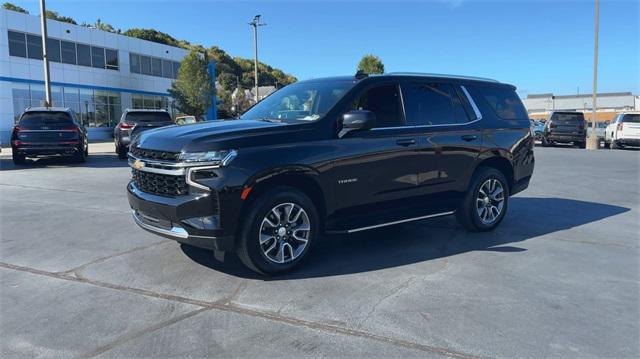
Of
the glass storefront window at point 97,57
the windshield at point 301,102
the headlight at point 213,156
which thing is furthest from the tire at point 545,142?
the glass storefront window at point 97,57

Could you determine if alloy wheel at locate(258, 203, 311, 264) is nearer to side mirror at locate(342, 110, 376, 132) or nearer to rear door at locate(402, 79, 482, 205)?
side mirror at locate(342, 110, 376, 132)

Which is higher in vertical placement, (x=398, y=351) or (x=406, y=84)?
(x=406, y=84)

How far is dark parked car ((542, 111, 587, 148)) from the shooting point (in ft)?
83.1

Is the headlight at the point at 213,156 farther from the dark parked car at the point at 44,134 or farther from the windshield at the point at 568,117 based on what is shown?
the windshield at the point at 568,117

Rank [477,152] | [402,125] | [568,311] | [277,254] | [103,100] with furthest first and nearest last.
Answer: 1. [103,100]
2. [477,152]
3. [402,125]
4. [277,254]
5. [568,311]

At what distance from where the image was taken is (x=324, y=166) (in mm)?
4871

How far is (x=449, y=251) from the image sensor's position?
5.70m

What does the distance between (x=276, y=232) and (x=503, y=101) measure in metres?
4.04

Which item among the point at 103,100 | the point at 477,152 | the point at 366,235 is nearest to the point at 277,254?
the point at 366,235

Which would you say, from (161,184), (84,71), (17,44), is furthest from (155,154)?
(84,71)

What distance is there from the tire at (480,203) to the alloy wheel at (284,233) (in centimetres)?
246

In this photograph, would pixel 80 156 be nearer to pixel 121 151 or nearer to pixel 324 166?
pixel 121 151

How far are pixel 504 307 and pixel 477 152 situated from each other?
2.74m

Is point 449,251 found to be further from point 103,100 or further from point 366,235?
point 103,100
